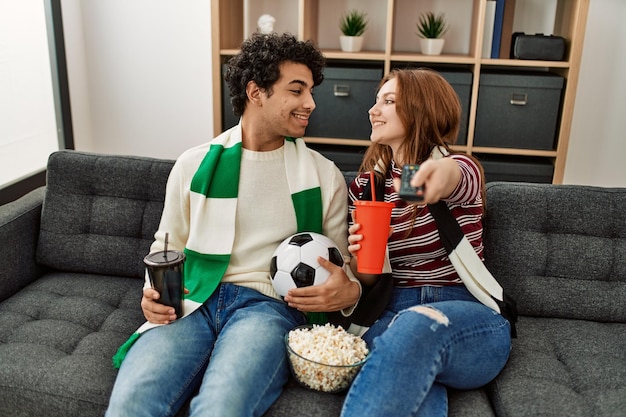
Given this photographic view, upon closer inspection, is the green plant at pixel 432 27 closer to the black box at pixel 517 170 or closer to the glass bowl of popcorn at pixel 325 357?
the black box at pixel 517 170

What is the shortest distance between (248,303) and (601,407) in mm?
899

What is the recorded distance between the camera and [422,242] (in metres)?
1.61

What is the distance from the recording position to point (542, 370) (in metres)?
1.57

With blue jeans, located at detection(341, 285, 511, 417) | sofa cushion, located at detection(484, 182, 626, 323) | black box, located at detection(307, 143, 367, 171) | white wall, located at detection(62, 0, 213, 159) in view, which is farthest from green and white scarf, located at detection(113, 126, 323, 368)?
white wall, located at detection(62, 0, 213, 159)

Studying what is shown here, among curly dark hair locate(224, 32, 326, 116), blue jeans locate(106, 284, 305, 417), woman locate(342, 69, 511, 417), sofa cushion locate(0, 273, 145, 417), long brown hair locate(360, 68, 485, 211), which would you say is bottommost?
sofa cushion locate(0, 273, 145, 417)

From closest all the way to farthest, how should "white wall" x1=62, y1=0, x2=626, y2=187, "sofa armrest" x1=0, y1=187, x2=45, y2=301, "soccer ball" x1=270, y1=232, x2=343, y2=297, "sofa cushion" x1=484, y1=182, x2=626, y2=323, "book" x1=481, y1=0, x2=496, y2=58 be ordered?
"soccer ball" x1=270, y1=232, x2=343, y2=297
"sofa cushion" x1=484, y1=182, x2=626, y2=323
"sofa armrest" x1=0, y1=187, x2=45, y2=301
"book" x1=481, y1=0, x2=496, y2=58
"white wall" x1=62, y1=0, x2=626, y2=187

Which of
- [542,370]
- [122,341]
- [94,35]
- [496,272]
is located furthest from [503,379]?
[94,35]

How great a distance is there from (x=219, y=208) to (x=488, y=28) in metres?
1.63

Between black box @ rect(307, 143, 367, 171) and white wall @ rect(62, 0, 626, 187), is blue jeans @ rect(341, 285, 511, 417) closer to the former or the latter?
black box @ rect(307, 143, 367, 171)

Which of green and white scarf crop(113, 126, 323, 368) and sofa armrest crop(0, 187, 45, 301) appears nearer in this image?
green and white scarf crop(113, 126, 323, 368)

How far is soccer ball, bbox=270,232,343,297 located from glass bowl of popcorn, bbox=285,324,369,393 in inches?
5.0

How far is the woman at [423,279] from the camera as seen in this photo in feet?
4.33

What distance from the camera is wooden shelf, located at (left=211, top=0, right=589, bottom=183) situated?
2643mm

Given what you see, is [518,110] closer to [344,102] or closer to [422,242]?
[344,102]
